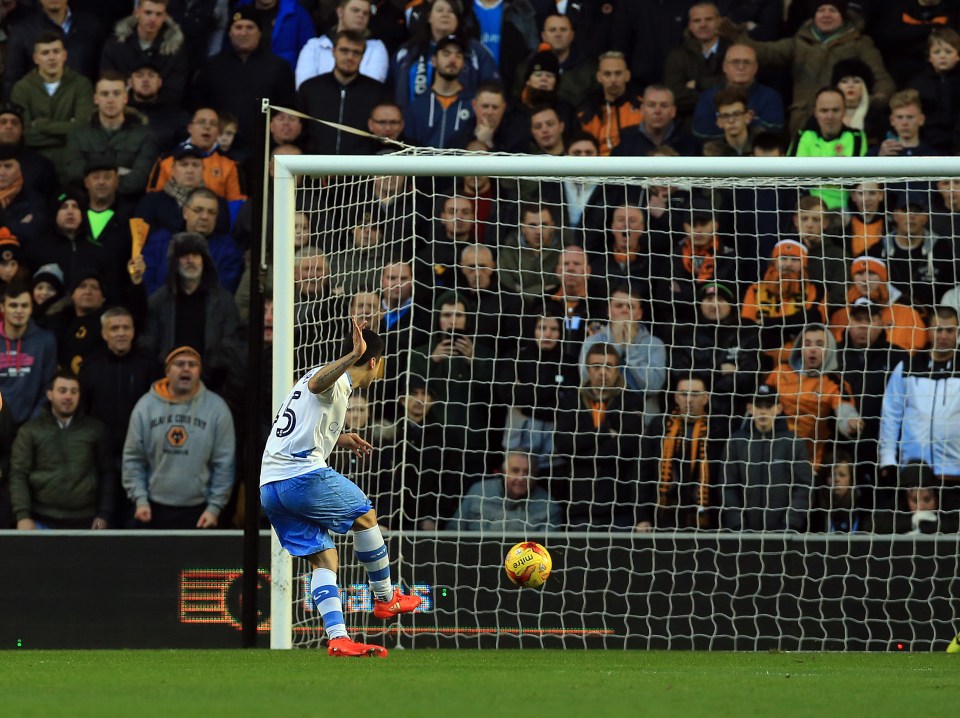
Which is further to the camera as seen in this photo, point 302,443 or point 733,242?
point 733,242

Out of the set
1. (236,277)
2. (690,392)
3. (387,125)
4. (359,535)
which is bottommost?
(359,535)

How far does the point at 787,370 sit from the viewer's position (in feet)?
38.8

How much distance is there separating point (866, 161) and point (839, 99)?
2513 millimetres

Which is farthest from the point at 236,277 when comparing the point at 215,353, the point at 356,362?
the point at 356,362


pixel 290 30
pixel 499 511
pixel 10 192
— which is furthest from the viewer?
pixel 290 30

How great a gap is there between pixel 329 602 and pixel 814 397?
15.6ft

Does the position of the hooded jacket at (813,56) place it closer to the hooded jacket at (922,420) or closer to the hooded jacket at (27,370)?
the hooded jacket at (922,420)

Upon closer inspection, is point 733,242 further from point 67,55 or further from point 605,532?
point 67,55

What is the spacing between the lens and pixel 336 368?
331 inches

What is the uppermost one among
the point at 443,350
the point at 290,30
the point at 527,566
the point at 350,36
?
the point at 290,30

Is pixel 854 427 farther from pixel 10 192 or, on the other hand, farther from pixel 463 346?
pixel 10 192

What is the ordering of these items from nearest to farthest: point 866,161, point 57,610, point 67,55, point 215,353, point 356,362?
point 356,362, point 866,161, point 57,610, point 215,353, point 67,55

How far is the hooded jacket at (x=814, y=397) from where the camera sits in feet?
38.6

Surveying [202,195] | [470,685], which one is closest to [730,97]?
[202,195]
